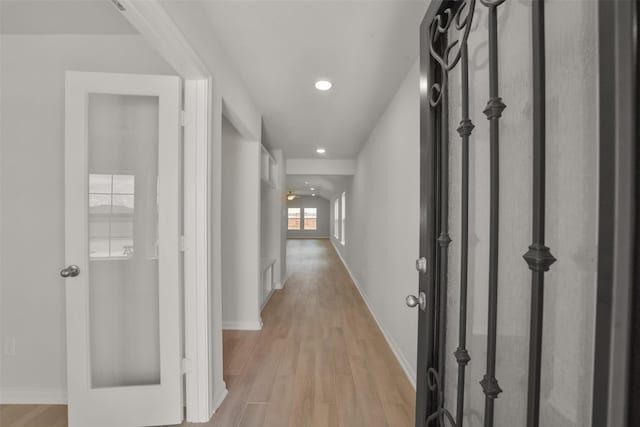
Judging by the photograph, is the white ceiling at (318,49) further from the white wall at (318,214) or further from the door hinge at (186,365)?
the white wall at (318,214)

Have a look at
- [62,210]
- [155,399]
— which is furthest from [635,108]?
[62,210]

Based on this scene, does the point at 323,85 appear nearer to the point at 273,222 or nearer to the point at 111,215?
the point at 111,215

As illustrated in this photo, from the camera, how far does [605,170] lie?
1.43ft

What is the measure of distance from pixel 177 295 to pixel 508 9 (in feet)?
6.17

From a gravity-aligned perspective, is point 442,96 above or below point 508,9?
below

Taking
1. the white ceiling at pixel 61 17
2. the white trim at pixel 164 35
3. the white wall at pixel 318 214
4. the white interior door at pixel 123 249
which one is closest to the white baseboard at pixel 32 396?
the white interior door at pixel 123 249

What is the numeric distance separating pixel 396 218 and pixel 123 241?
208 cm

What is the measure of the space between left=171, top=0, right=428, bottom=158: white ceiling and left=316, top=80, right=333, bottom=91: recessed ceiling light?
0.06 metres

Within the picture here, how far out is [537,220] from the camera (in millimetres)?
588

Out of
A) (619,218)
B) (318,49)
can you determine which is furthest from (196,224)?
(619,218)

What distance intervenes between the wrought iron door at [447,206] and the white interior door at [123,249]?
4.37 feet

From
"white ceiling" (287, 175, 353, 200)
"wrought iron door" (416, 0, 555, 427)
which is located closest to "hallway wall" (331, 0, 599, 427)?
"wrought iron door" (416, 0, 555, 427)

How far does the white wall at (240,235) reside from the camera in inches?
114

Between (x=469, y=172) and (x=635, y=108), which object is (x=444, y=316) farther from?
(x=635, y=108)
